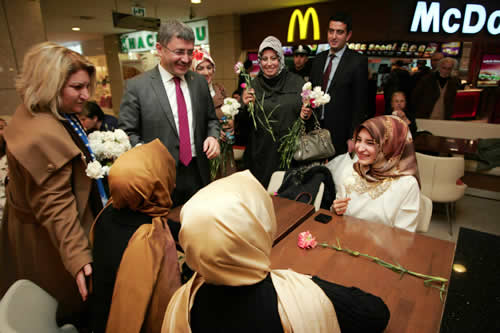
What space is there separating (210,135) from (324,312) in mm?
1707

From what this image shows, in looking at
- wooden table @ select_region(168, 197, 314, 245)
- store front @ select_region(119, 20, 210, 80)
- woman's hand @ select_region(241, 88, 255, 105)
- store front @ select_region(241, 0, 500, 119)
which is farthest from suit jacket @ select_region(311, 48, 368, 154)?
store front @ select_region(119, 20, 210, 80)

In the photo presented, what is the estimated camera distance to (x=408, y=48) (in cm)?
505

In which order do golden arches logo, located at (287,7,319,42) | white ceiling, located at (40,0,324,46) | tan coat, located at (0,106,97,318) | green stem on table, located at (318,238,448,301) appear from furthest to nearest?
golden arches logo, located at (287,7,319,42)
white ceiling, located at (40,0,324,46)
tan coat, located at (0,106,97,318)
green stem on table, located at (318,238,448,301)

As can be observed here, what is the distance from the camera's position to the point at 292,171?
7.41ft

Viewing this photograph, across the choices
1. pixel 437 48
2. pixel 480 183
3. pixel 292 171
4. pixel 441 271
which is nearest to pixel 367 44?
pixel 437 48

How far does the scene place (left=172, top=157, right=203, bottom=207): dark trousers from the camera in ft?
7.18

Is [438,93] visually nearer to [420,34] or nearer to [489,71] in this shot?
[489,71]

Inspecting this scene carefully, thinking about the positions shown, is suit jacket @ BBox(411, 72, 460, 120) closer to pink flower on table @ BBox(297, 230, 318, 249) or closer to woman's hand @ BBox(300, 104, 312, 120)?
woman's hand @ BBox(300, 104, 312, 120)

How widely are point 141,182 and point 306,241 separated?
0.82 m

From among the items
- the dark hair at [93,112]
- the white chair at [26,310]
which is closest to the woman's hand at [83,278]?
the white chair at [26,310]

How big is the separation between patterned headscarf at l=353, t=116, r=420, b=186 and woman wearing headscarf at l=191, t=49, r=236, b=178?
1.12 meters

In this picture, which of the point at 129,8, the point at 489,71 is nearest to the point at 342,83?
the point at 489,71

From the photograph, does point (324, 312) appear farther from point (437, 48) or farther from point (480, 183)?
point (437, 48)

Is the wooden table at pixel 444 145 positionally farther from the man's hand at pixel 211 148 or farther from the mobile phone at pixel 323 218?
the man's hand at pixel 211 148
